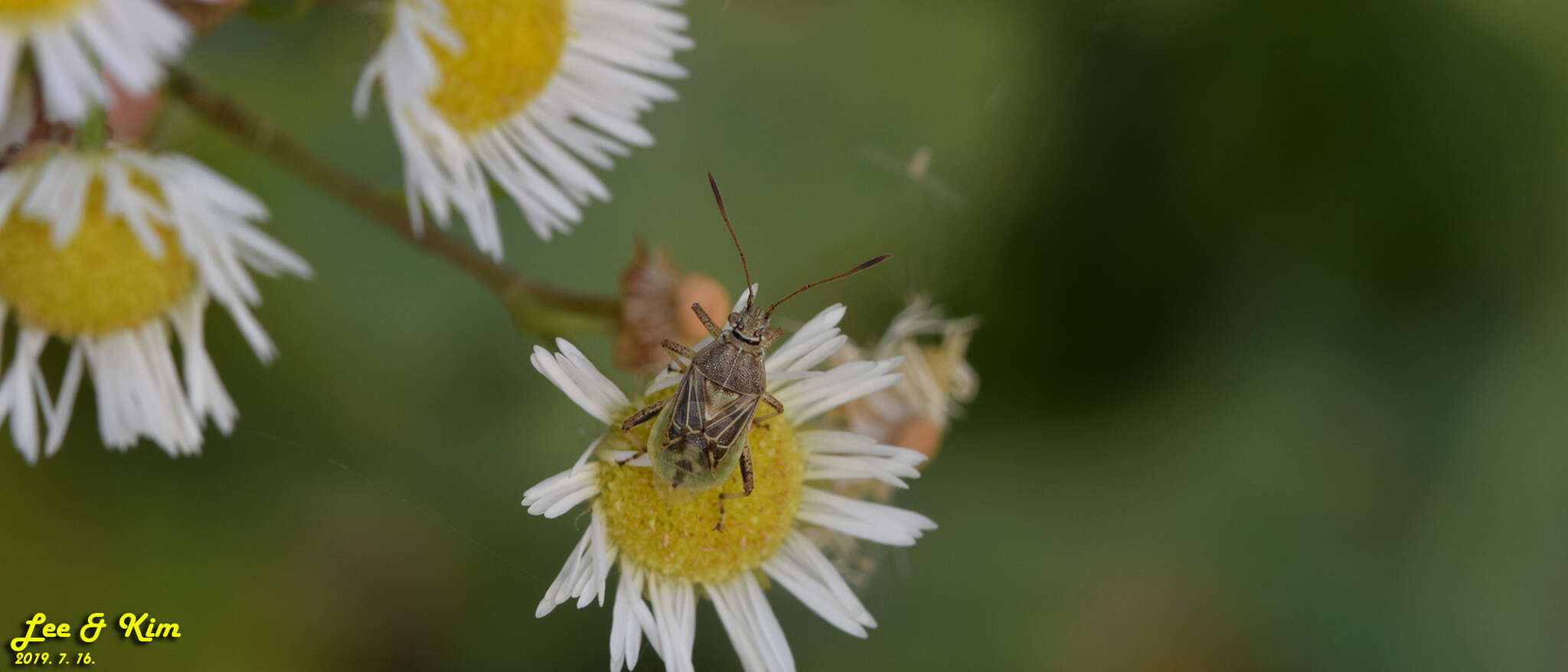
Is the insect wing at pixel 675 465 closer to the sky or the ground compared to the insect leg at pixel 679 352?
closer to the ground

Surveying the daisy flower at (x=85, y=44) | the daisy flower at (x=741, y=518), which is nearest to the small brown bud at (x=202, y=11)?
the daisy flower at (x=85, y=44)

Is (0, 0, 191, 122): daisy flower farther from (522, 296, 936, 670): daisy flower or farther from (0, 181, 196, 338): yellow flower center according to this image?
(522, 296, 936, 670): daisy flower

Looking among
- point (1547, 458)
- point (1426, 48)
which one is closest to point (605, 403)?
point (1426, 48)

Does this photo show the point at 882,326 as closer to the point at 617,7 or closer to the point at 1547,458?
the point at 617,7

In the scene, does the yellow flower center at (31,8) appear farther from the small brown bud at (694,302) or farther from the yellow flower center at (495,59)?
the small brown bud at (694,302)

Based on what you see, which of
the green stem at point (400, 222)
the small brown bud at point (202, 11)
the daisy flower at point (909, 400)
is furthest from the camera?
the daisy flower at point (909, 400)

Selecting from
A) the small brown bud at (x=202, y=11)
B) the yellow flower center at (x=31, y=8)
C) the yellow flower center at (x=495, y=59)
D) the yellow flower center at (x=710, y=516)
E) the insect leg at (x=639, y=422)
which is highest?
the yellow flower center at (x=495, y=59)

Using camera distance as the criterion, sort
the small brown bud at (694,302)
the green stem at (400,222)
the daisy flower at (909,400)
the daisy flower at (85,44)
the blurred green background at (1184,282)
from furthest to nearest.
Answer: the blurred green background at (1184,282)
the daisy flower at (909,400)
the small brown bud at (694,302)
the green stem at (400,222)
the daisy flower at (85,44)
